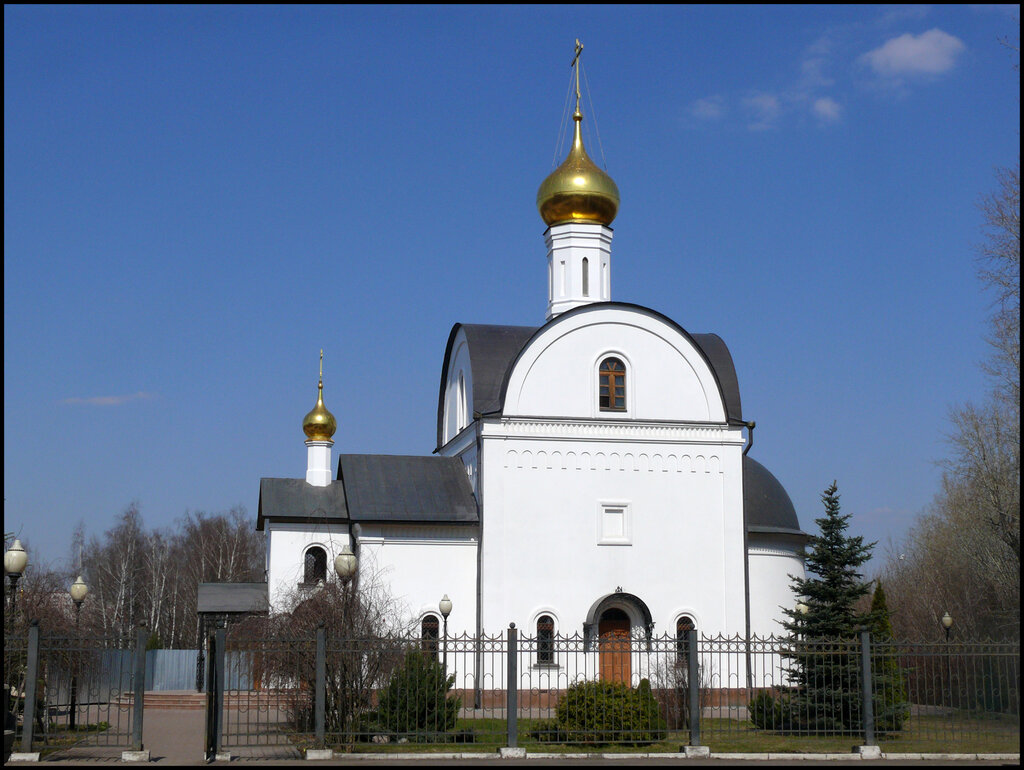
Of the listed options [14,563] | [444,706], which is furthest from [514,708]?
[14,563]

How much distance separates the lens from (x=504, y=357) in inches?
990

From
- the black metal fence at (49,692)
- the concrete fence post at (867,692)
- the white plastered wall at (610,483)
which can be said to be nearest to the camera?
the black metal fence at (49,692)

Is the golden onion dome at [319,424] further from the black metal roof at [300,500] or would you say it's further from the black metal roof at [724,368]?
the black metal roof at [724,368]

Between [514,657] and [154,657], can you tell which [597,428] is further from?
[154,657]

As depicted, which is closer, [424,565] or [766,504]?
[424,565]

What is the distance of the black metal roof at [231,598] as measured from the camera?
79.0 ft

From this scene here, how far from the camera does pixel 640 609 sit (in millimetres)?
23062

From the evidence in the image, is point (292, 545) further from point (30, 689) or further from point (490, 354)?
point (30, 689)

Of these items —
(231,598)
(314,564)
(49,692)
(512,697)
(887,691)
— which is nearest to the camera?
(512,697)

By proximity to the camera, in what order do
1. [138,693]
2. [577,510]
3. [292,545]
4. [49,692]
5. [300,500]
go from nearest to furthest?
1. [138,693]
2. [49,692]
3. [577,510]
4. [292,545]
5. [300,500]

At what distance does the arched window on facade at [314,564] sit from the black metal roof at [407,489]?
51.7 inches

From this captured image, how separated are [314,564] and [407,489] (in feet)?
8.32

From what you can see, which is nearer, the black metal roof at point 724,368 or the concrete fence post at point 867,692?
the concrete fence post at point 867,692

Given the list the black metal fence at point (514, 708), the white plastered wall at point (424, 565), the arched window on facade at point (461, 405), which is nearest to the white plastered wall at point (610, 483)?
the white plastered wall at point (424, 565)
